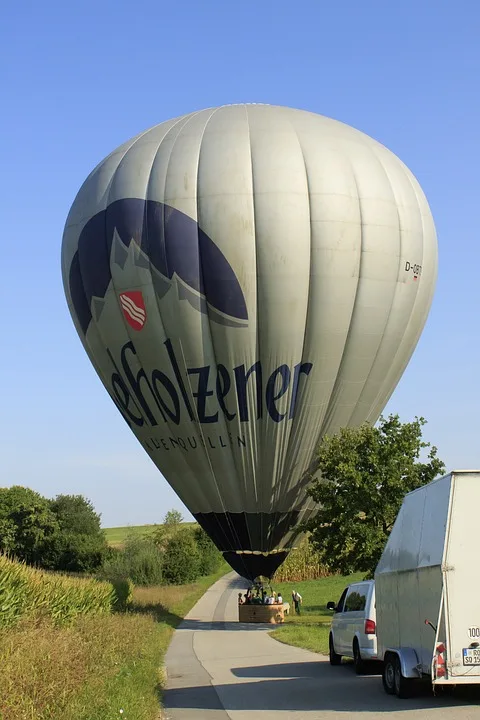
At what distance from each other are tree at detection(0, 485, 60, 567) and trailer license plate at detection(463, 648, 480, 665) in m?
69.5

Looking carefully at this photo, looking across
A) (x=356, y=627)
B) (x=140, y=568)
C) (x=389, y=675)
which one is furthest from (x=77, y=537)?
(x=389, y=675)

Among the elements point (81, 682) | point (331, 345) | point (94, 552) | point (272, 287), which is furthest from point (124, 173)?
point (94, 552)

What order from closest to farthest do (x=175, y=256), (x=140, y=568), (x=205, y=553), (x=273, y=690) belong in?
(x=273, y=690)
(x=175, y=256)
(x=140, y=568)
(x=205, y=553)

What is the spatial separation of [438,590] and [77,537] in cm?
6950

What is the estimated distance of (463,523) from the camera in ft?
41.5

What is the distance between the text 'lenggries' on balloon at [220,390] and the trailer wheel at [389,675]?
55.3 feet

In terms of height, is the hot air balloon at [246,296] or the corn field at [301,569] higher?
the hot air balloon at [246,296]

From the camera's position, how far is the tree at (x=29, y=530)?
262 ft

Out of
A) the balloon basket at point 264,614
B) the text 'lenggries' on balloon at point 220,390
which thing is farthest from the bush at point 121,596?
the text 'lenggries' on balloon at point 220,390

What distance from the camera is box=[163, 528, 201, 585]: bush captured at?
212 feet

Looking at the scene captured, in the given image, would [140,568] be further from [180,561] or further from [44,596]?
[44,596]

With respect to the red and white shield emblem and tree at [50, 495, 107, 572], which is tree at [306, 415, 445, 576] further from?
tree at [50, 495, 107, 572]

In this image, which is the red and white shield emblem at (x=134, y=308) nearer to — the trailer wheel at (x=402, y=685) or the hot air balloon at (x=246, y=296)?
the hot air balloon at (x=246, y=296)

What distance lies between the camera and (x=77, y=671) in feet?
48.0
